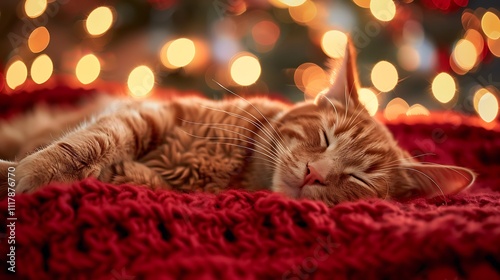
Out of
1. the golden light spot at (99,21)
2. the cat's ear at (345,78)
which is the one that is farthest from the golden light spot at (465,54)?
the golden light spot at (99,21)

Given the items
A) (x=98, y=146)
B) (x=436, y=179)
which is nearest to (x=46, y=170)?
(x=98, y=146)

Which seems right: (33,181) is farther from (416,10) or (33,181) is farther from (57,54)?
(416,10)

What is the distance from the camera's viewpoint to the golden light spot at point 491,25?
7.87 ft

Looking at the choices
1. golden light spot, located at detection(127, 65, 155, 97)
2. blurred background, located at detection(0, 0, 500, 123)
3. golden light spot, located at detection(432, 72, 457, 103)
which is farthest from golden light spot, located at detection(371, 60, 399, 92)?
golden light spot, located at detection(127, 65, 155, 97)

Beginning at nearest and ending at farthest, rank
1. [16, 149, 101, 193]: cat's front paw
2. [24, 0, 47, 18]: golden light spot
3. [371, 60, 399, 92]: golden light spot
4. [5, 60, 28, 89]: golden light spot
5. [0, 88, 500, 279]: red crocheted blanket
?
[0, 88, 500, 279]: red crocheted blanket, [16, 149, 101, 193]: cat's front paw, [24, 0, 47, 18]: golden light spot, [5, 60, 28, 89]: golden light spot, [371, 60, 399, 92]: golden light spot

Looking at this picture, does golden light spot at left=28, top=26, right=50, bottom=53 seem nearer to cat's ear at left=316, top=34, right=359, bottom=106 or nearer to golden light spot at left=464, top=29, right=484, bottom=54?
cat's ear at left=316, top=34, right=359, bottom=106

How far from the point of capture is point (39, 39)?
2.39 m

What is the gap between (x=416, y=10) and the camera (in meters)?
2.61

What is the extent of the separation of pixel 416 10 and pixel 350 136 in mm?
1852

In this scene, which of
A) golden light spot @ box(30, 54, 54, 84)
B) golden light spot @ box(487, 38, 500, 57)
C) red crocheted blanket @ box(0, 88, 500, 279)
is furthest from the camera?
golden light spot @ box(487, 38, 500, 57)

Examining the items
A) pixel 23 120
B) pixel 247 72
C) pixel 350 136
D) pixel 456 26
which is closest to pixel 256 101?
pixel 350 136

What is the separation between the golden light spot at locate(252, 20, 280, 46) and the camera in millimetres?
2721

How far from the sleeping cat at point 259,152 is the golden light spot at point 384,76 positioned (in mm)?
1389

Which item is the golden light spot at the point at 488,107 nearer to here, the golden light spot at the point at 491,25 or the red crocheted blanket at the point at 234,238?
the golden light spot at the point at 491,25
